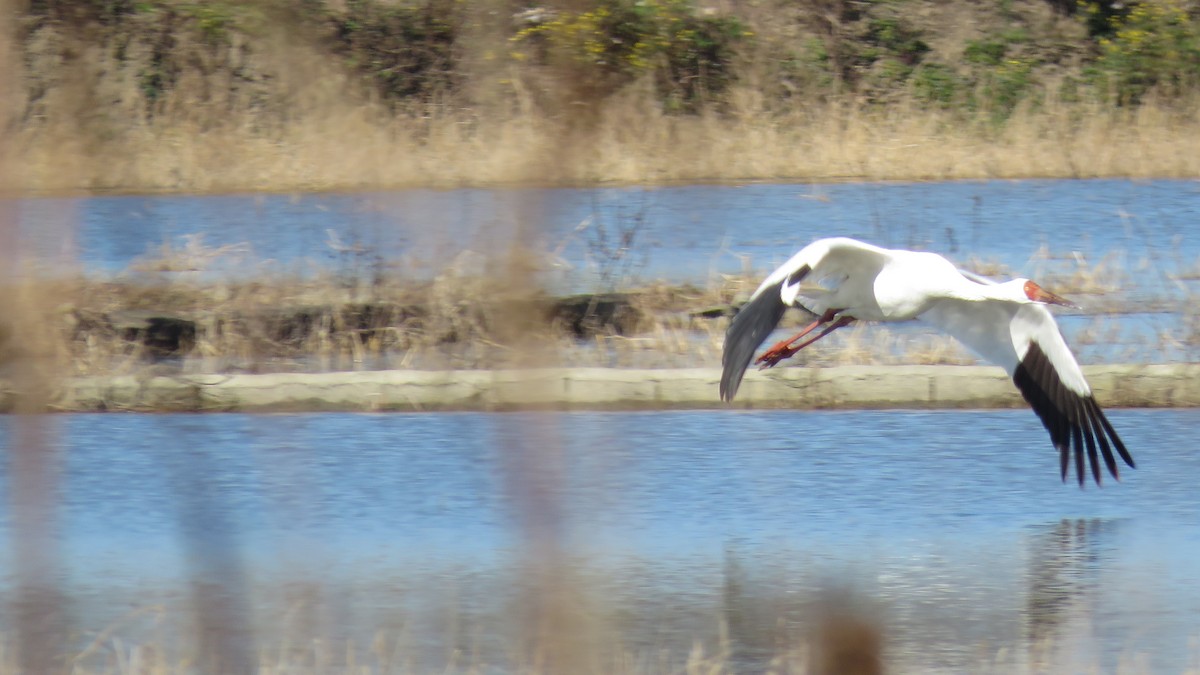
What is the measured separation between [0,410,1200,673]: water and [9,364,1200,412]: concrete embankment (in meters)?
0.13

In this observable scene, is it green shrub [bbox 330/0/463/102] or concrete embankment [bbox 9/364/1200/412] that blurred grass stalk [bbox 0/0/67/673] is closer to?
green shrub [bbox 330/0/463/102]

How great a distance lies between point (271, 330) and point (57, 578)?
340cm

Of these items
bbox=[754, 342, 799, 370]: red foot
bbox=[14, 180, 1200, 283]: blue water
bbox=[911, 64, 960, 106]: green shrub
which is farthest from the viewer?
bbox=[911, 64, 960, 106]: green shrub

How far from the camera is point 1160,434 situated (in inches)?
293

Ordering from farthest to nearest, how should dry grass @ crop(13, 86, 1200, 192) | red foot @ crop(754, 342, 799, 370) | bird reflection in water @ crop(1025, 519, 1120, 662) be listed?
red foot @ crop(754, 342, 799, 370) < bird reflection in water @ crop(1025, 519, 1120, 662) < dry grass @ crop(13, 86, 1200, 192)

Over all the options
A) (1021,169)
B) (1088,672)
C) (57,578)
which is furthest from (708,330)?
(1021,169)

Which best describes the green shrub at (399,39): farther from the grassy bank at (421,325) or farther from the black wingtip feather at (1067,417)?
the black wingtip feather at (1067,417)

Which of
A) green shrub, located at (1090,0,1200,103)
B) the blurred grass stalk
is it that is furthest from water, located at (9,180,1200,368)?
the blurred grass stalk

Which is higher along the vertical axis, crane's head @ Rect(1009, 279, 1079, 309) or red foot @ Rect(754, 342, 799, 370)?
crane's head @ Rect(1009, 279, 1079, 309)

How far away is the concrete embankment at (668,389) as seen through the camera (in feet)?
26.2

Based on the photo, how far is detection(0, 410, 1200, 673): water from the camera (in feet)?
15.5

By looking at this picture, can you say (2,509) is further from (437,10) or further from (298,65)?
(298,65)

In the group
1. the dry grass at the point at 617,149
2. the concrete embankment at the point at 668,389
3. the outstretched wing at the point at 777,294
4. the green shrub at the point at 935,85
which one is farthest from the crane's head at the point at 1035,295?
the green shrub at the point at 935,85

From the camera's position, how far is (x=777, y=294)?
676cm
